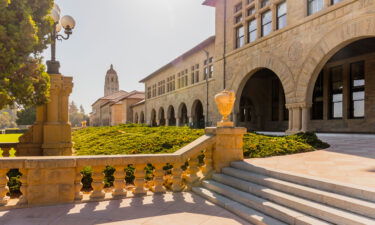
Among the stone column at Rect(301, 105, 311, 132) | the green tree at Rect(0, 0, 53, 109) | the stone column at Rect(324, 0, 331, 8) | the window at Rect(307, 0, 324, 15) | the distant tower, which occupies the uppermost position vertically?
the distant tower

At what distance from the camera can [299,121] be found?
14.7 meters

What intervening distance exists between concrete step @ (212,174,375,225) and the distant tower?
113370mm

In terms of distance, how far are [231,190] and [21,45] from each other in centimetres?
583

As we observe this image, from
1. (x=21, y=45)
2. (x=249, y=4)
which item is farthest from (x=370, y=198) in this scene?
(x=249, y=4)

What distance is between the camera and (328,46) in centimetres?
1276

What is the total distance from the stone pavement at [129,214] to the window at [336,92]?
17.6m

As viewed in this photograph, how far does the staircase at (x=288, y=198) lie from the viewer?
146 inches

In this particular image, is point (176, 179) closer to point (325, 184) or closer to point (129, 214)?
point (129, 214)

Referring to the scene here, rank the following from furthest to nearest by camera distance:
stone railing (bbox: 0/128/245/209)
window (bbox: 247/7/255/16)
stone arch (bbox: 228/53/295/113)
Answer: window (bbox: 247/7/255/16)
stone arch (bbox: 228/53/295/113)
stone railing (bbox: 0/128/245/209)

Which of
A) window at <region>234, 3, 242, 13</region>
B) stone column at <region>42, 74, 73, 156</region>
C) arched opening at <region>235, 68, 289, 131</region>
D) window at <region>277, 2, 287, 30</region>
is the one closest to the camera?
stone column at <region>42, 74, 73, 156</region>

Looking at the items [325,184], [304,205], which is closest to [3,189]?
[304,205]

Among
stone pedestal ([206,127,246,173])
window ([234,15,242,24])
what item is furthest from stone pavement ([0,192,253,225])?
window ([234,15,242,24])

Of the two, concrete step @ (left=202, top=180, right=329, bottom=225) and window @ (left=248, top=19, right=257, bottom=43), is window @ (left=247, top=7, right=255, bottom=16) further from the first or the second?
concrete step @ (left=202, top=180, right=329, bottom=225)

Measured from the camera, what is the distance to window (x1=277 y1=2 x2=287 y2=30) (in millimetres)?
16250
